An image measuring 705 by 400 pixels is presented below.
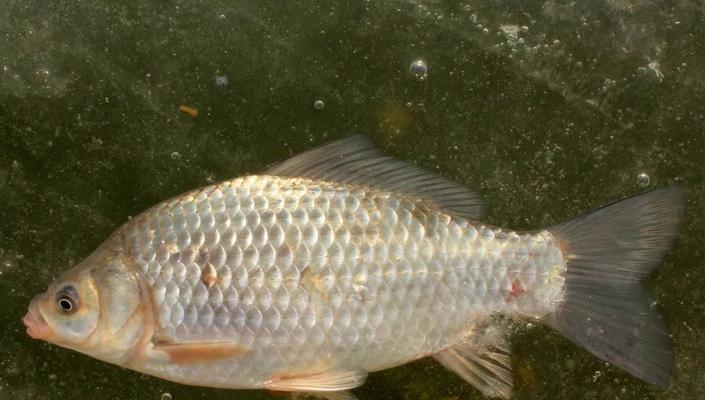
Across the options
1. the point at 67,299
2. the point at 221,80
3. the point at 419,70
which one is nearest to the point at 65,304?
the point at 67,299

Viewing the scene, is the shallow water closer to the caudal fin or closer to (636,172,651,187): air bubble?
(636,172,651,187): air bubble

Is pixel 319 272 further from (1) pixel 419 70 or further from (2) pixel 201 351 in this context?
(1) pixel 419 70

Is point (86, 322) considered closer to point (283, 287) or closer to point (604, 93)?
point (283, 287)

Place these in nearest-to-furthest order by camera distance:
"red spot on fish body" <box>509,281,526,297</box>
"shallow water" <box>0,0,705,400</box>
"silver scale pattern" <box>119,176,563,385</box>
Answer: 1. "silver scale pattern" <box>119,176,563,385</box>
2. "red spot on fish body" <box>509,281,526,297</box>
3. "shallow water" <box>0,0,705,400</box>

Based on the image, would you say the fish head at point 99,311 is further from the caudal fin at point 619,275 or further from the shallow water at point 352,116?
the caudal fin at point 619,275

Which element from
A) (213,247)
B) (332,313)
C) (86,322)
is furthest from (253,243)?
(86,322)

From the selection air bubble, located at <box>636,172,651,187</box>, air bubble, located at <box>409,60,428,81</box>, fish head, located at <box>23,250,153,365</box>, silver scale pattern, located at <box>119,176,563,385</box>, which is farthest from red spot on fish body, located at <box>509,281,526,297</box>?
fish head, located at <box>23,250,153,365</box>

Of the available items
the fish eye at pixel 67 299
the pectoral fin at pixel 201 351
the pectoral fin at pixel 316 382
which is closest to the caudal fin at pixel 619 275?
the pectoral fin at pixel 316 382
